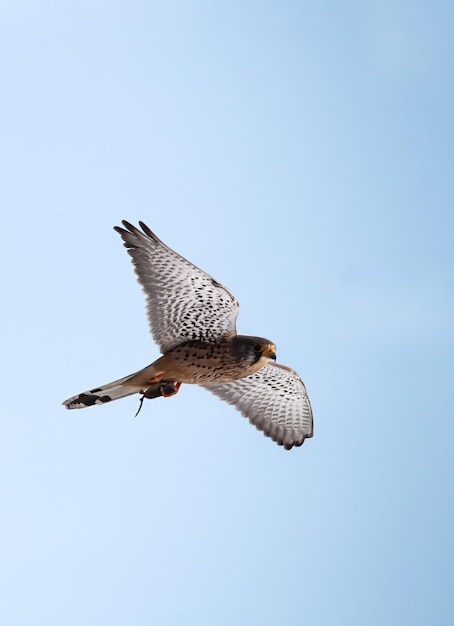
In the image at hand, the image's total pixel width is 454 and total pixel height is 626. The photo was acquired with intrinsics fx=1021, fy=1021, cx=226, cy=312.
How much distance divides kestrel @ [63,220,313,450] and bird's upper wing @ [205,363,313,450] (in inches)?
60.3

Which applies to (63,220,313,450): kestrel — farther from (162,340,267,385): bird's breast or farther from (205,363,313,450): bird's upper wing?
(205,363,313,450): bird's upper wing

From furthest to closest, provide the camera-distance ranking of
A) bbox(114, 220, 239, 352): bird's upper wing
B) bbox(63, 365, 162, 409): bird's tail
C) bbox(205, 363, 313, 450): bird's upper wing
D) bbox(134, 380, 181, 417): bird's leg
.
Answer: bbox(205, 363, 313, 450): bird's upper wing → bbox(134, 380, 181, 417): bird's leg → bbox(63, 365, 162, 409): bird's tail → bbox(114, 220, 239, 352): bird's upper wing

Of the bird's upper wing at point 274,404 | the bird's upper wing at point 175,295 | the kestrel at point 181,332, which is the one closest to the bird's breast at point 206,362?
the kestrel at point 181,332

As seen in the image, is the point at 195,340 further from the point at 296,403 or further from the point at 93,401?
the point at 296,403

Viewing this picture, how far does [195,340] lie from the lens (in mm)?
11828

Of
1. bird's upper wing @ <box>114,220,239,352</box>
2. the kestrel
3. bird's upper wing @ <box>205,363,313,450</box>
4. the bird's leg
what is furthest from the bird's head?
bird's upper wing @ <box>205,363,313,450</box>

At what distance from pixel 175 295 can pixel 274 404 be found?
9.33 ft

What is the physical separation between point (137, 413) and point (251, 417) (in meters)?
2.71

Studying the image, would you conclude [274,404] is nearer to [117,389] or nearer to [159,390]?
[159,390]

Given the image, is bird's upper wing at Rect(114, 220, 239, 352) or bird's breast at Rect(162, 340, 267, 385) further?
bird's breast at Rect(162, 340, 267, 385)

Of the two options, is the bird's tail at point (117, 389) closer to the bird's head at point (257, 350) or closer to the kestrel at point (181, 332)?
the kestrel at point (181, 332)

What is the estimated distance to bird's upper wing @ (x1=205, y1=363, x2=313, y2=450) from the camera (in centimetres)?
1356

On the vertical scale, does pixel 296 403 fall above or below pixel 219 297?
below

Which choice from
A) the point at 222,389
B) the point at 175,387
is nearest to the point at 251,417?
the point at 222,389
